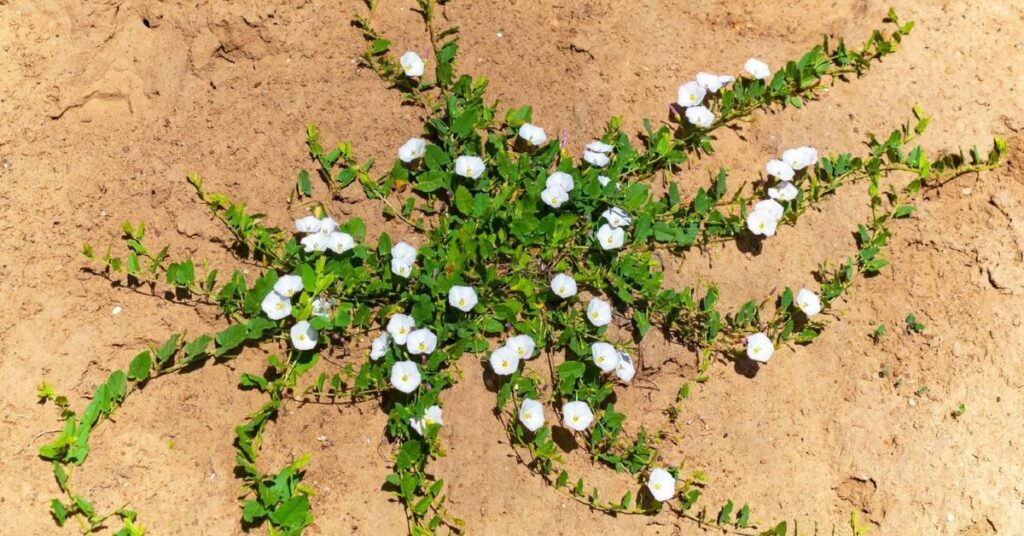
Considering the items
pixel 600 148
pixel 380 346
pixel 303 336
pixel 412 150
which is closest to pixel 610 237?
pixel 600 148

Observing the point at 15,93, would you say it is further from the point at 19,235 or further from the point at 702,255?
the point at 702,255

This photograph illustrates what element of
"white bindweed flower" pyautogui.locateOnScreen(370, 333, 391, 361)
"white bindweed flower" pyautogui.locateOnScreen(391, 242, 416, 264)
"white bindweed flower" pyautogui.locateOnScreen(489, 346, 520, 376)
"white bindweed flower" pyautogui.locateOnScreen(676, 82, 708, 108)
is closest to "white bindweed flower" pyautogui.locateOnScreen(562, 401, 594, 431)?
"white bindweed flower" pyautogui.locateOnScreen(489, 346, 520, 376)

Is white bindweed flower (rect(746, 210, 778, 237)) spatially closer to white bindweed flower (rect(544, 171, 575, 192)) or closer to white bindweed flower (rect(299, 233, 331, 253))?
white bindweed flower (rect(544, 171, 575, 192))

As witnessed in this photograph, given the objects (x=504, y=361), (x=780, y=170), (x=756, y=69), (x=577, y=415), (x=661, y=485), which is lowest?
(x=661, y=485)

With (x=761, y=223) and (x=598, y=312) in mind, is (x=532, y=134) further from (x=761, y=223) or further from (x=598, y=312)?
(x=761, y=223)

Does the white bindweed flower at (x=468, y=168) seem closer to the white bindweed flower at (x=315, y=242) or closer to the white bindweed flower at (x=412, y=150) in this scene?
the white bindweed flower at (x=412, y=150)

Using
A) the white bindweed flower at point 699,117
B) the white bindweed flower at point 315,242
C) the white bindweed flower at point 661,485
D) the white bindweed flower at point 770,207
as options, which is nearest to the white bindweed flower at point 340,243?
the white bindweed flower at point 315,242

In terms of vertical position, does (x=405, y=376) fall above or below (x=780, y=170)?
below
